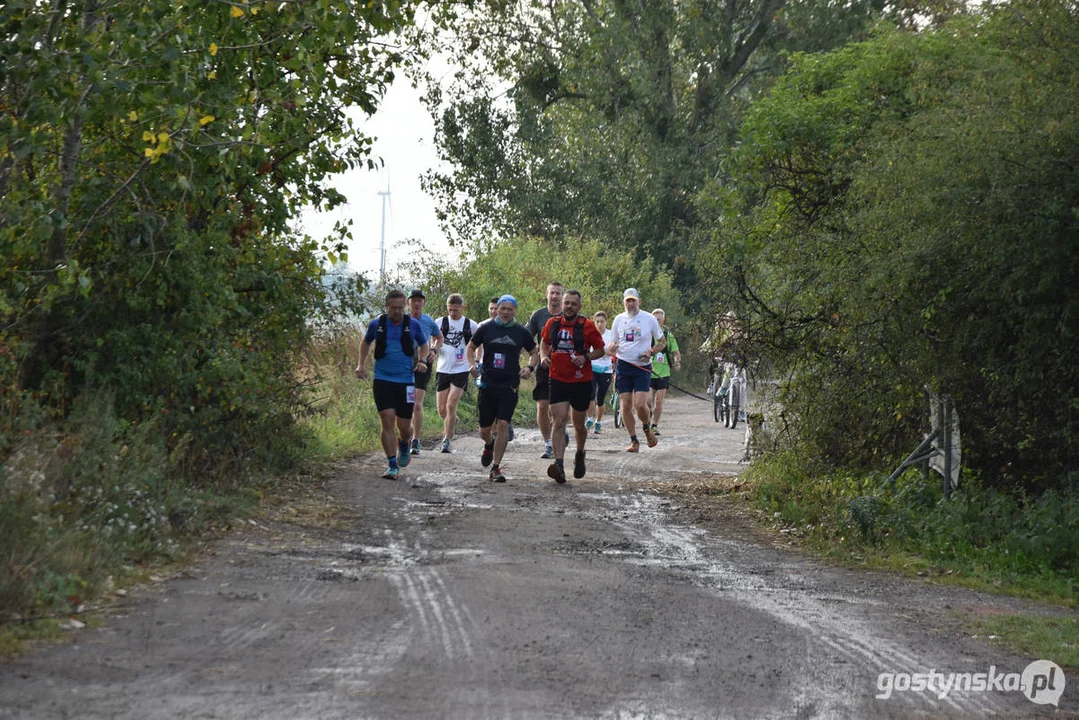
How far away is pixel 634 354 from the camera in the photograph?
1812 cm

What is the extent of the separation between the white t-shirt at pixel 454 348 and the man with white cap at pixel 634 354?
200cm

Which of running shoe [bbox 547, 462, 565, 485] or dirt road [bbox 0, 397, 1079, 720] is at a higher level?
running shoe [bbox 547, 462, 565, 485]

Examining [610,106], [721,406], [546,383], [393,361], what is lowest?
[721,406]

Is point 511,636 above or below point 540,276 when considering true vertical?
below

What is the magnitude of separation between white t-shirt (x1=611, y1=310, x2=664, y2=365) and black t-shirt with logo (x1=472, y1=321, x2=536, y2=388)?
11.4 feet

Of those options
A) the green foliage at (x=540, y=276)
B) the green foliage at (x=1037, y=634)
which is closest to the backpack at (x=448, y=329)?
the green foliage at (x=1037, y=634)

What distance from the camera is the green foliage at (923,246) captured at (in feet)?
32.6

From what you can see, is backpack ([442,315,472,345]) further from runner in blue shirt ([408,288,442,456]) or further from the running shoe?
the running shoe

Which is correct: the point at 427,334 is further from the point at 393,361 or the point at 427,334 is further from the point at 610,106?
the point at 610,106

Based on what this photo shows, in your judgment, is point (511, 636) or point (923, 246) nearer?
point (511, 636)

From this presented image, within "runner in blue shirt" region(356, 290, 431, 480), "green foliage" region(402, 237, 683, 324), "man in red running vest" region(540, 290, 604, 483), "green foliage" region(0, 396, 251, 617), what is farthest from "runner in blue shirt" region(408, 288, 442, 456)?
"green foliage" region(402, 237, 683, 324)

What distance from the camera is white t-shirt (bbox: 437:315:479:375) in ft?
58.3

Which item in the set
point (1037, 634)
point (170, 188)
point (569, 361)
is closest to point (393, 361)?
point (569, 361)

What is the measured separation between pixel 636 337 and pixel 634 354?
24 centimetres
